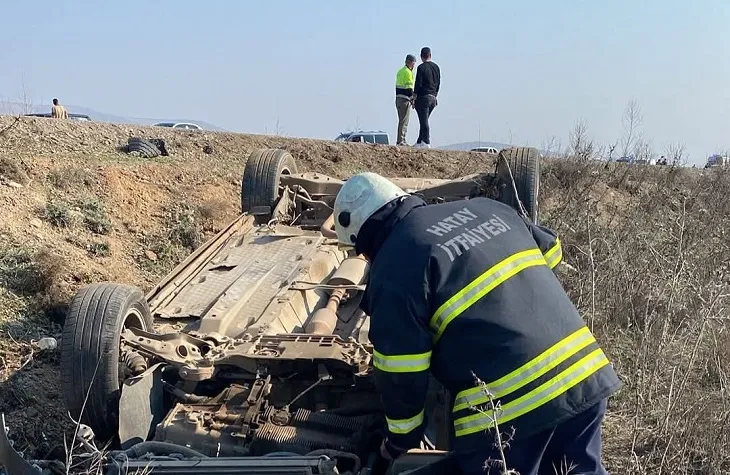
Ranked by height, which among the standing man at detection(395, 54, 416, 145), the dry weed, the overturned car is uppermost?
the standing man at detection(395, 54, 416, 145)

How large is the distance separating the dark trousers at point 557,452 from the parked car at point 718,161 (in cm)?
1061

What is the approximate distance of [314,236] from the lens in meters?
5.90

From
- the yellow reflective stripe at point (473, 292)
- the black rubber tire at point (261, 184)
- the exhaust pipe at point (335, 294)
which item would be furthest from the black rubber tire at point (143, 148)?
the yellow reflective stripe at point (473, 292)

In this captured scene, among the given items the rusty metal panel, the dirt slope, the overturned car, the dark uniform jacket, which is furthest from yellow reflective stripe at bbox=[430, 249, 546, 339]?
the rusty metal panel

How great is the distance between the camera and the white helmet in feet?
9.25

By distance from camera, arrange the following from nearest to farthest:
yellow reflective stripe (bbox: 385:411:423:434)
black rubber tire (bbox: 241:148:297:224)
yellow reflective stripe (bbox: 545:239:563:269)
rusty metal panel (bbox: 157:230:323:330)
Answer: yellow reflective stripe (bbox: 385:411:423:434), yellow reflective stripe (bbox: 545:239:563:269), rusty metal panel (bbox: 157:230:323:330), black rubber tire (bbox: 241:148:297:224)

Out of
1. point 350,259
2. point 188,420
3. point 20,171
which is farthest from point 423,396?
point 20,171

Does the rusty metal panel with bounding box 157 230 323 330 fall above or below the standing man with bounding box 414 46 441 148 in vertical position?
below

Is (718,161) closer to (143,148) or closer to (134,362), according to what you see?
(143,148)

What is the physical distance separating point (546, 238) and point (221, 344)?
6.13 feet

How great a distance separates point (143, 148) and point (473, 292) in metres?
8.60

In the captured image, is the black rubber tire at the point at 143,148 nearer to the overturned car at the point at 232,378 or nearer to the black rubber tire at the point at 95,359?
the overturned car at the point at 232,378

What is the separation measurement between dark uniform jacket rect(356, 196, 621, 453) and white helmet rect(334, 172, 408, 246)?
148 millimetres

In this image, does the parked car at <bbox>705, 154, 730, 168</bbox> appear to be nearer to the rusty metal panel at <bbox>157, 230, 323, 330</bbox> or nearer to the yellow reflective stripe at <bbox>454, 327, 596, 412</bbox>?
the rusty metal panel at <bbox>157, 230, 323, 330</bbox>
